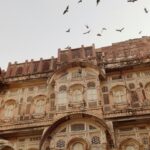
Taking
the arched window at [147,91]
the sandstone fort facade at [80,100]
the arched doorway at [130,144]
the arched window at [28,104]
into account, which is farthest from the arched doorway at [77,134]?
the arched window at [147,91]

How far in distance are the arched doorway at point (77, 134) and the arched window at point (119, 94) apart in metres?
2.63

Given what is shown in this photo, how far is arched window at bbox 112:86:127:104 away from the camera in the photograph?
60.3 ft

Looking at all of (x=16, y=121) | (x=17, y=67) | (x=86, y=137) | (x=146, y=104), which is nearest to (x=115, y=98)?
(x=146, y=104)

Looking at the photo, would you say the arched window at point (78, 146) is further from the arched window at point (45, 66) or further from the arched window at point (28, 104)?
the arched window at point (45, 66)

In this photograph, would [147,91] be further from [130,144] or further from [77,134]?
[77,134]

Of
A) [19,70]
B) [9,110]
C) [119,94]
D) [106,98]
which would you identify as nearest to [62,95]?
[106,98]

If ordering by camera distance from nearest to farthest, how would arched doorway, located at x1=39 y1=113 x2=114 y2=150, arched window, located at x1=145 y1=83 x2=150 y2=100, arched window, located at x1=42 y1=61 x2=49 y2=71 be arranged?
1. arched doorway, located at x1=39 y1=113 x2=114 y2=150
2. arched window, located at x1=145 y1=83 x2=150 y2=100
3. arched window, located at x1=42 y1=61 x2=49 y2=71

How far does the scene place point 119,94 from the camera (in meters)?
18.8

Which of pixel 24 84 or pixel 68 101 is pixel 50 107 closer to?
pixel 68 101

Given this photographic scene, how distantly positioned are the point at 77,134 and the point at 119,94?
164 inches

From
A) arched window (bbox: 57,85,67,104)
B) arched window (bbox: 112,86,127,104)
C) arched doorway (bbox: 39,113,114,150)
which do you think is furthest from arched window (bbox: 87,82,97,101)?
arched doorway (bbox: 39,113,114,150)

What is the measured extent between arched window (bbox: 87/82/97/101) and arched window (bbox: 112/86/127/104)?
129cm

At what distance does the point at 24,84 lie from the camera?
67.6 feet

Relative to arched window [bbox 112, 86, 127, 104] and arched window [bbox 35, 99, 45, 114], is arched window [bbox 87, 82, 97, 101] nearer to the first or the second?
arched window [bbox 112, 86, 127, 104]
